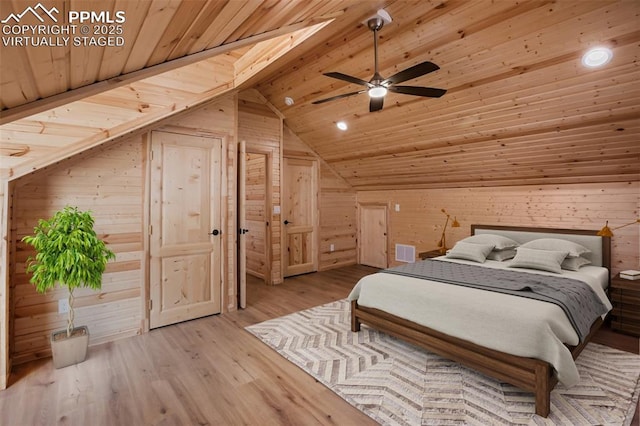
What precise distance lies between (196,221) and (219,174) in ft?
2.12

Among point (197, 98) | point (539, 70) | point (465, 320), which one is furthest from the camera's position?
point (197, 98)

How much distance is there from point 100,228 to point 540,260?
15.3 feet

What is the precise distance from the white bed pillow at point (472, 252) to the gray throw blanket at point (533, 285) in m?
0.43

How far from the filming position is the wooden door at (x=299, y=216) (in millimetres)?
5684

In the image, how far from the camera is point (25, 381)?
247 centimetres

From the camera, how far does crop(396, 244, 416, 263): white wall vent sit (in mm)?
5832

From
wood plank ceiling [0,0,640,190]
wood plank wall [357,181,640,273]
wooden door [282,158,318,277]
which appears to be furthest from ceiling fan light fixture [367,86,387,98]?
wooden door [282,158,318,277]

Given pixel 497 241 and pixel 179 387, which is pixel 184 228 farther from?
pixel 497 241

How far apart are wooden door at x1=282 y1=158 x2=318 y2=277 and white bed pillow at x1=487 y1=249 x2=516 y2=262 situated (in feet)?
9.95

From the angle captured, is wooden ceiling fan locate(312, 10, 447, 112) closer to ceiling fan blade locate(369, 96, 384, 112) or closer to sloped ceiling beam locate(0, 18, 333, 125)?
ceiling fan blade locate(369, 96, 384, 112)

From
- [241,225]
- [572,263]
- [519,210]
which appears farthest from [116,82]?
[519,210]

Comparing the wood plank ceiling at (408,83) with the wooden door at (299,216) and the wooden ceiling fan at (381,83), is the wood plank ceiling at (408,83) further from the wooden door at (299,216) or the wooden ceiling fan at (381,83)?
the wooden door at (299,216)

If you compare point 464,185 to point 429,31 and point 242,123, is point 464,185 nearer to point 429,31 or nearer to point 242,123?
point 429,31

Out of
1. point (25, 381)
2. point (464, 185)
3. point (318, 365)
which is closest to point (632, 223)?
point (464, 185)
